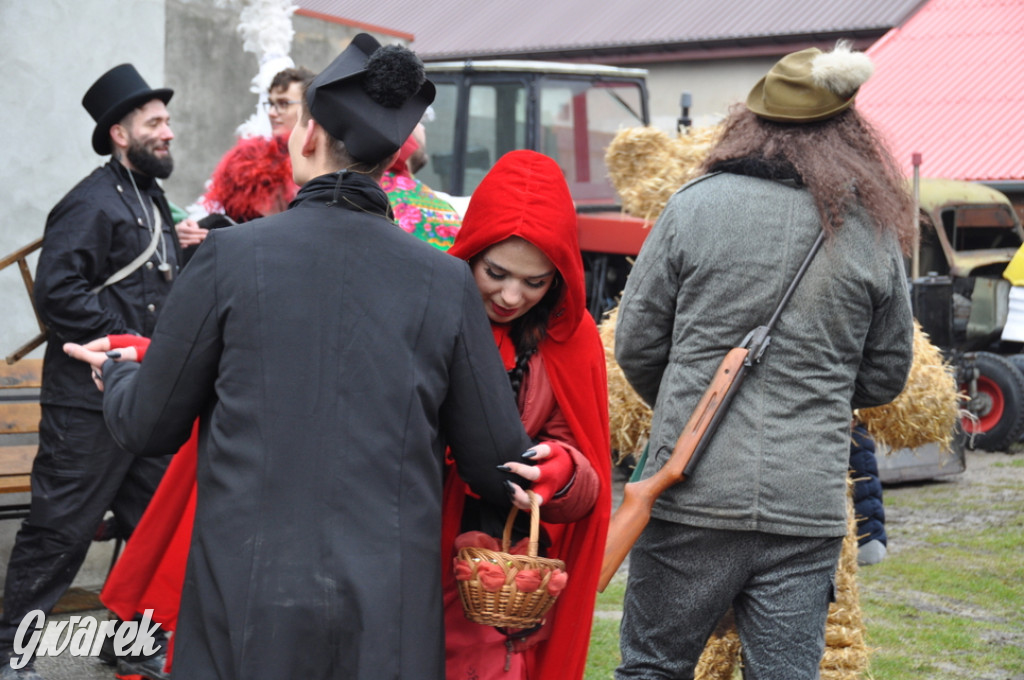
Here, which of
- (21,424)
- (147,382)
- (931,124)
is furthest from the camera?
(931,124)

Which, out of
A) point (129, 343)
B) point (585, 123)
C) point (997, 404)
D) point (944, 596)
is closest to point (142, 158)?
point (129, 343)

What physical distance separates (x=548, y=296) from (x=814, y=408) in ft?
2.46

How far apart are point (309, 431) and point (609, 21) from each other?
921 inches

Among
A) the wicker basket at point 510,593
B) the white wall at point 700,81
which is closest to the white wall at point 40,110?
the wicker basket at point 510,593

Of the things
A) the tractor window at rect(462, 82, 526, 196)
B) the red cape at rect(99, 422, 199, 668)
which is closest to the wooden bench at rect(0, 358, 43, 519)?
the red cape at rect(99, 422, 199, 668)

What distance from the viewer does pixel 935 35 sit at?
20.6 m

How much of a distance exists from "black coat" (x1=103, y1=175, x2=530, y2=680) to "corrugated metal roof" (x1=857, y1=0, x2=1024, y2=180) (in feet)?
52.8

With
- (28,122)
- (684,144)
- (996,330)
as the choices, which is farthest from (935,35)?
(28,122)

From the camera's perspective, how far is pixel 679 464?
2857mm

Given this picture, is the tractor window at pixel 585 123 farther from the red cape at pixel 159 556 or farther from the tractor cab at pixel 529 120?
the red cape at pixel 159 556

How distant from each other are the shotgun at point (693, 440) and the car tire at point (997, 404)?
777cm

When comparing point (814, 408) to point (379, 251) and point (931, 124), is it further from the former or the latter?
point (931, 124)

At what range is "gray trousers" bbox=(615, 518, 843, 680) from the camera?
2873 mm

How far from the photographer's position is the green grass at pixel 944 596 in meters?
4.86
